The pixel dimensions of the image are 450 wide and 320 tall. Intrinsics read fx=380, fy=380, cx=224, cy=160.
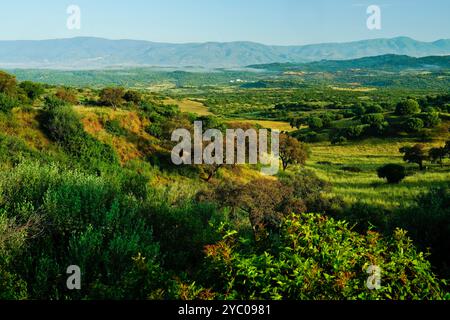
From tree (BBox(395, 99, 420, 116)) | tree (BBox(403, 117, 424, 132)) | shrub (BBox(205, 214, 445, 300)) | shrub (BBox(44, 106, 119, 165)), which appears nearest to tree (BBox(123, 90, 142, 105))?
shrub (BBox(44, 106, 119, 165))

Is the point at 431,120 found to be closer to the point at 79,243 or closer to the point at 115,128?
the point at 115,128

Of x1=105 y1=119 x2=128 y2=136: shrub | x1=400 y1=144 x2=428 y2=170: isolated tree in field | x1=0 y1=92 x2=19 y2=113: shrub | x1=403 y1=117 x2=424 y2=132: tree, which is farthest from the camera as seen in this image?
x1=403 y1=117 x2=424 y2=132: tree

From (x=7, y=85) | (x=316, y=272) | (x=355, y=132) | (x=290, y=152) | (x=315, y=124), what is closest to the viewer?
(x=316, y=272)

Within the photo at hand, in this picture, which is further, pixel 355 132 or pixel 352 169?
pixel 355 132

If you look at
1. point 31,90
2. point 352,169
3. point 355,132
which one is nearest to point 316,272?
point 31,90

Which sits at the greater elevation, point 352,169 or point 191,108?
point 191,108

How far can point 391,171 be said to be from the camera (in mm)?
41125

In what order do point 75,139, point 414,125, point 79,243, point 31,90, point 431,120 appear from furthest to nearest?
point 431,120, point 414,125, point 31,90, point 75,139, point 79,243

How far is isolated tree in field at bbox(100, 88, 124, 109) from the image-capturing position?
45344mm

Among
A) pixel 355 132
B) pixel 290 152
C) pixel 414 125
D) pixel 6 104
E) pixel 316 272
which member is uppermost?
pixel 6 104

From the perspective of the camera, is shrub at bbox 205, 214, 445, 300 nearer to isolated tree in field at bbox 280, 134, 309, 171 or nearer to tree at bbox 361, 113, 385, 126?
isolated tree in field at bbox 280, 134, 309, 171

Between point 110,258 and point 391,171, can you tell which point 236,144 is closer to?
point 391,171

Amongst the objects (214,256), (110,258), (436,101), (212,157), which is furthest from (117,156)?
(436,101)

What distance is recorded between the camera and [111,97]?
46188 mm
